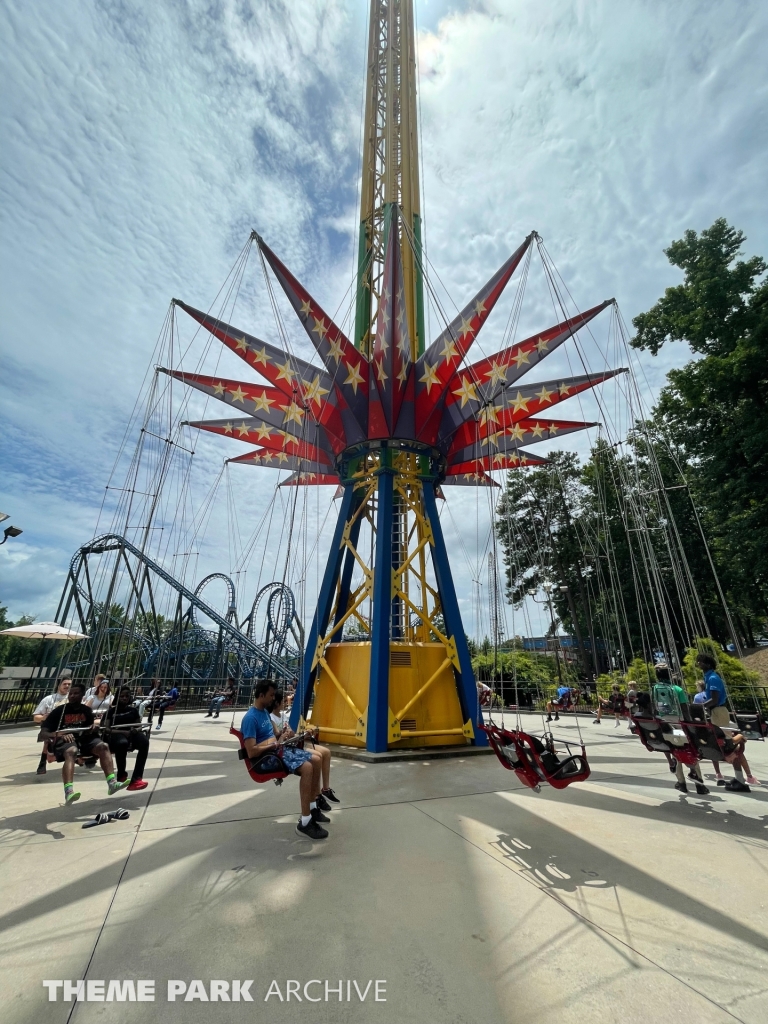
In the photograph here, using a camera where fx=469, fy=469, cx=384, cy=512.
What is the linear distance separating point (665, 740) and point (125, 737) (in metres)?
7.17

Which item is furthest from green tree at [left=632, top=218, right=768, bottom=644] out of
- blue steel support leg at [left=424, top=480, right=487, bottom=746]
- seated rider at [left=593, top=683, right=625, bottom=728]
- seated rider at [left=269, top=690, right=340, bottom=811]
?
seated rider at [left=269, top=690, right=340, bottom=811]

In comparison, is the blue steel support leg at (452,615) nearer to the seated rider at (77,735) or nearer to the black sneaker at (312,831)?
the black sneaker at (312,831)

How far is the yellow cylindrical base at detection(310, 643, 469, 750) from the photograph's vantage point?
9508 mm

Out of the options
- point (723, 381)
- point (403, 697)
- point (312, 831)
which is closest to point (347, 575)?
point (403, 697)

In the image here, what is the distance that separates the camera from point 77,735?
606 centimetres

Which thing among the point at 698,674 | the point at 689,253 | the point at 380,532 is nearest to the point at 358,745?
the point at 380,532

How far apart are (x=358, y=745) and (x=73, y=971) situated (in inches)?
290

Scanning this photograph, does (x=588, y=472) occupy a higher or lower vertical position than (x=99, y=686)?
higher

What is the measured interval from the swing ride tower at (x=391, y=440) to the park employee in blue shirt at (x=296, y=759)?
13.4 ft

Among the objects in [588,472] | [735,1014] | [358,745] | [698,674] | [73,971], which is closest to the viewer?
[735,1014]

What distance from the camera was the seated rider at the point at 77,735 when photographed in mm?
5758

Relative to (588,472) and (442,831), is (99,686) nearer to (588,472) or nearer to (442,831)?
(442,831)

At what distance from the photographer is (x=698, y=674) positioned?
15320 millimetres

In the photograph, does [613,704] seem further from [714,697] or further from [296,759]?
[296,759]
